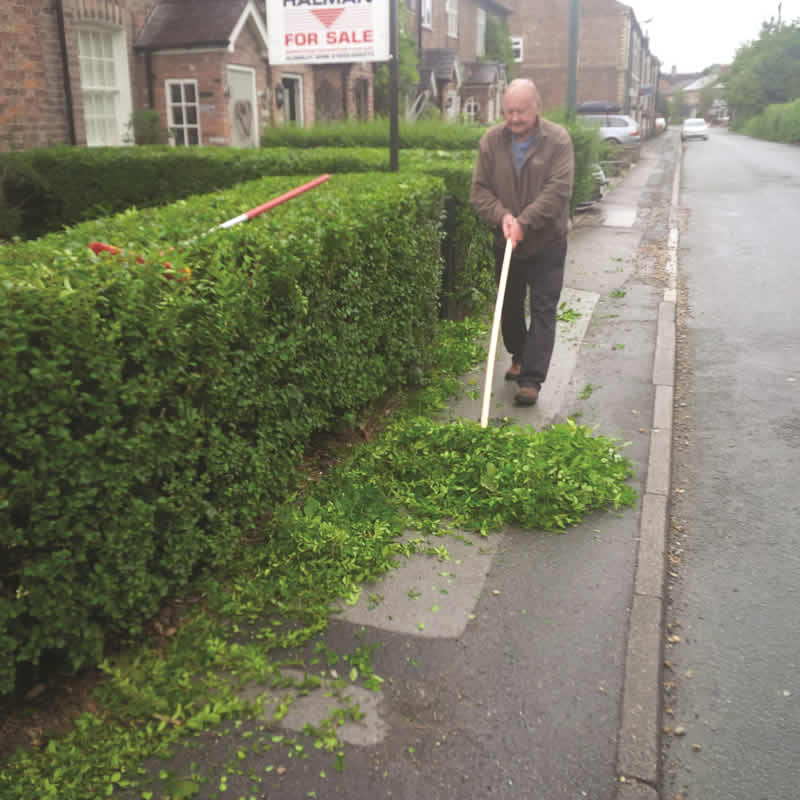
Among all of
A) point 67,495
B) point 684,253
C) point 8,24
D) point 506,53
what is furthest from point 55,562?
point 506,53

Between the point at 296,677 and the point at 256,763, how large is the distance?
45 cm

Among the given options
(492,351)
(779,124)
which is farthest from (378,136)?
(779,124)

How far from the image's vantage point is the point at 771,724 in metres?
3.19

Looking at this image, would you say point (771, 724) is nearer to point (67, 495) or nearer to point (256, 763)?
point (256, 763)

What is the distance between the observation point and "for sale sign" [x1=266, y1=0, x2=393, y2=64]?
24.7ft

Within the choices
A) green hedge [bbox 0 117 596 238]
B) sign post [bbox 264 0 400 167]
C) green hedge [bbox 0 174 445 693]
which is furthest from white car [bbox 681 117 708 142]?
green hedge [bbox 0 174 445 693]

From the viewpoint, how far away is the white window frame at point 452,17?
128ft

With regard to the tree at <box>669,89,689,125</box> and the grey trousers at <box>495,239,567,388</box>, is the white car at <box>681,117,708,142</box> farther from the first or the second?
the grey trousers at <box>495,239,567,388</box>

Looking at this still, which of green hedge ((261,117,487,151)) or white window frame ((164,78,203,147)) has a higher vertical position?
white window frame ((164,78,203,147))

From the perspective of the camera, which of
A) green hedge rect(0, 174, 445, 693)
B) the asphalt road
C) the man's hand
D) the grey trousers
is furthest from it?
the grey trousers

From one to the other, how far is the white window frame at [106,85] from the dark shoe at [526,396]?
13373mm

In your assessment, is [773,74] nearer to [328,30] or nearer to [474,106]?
[474,106]

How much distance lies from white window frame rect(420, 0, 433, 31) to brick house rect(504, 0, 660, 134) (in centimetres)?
2022

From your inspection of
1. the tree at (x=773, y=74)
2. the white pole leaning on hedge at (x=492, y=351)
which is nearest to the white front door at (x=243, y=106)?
the white pole leaning on hedge at (x=492, y=351)
